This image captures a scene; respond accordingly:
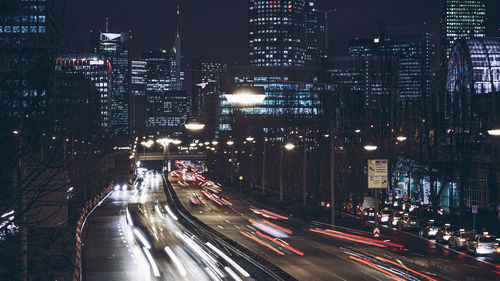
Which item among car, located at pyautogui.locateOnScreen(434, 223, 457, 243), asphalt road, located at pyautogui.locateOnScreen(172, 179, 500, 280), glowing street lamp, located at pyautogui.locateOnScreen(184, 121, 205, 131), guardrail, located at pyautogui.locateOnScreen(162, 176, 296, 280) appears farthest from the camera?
car, located at pyautogui.locateOnScreen(434, 223, 457, 243)

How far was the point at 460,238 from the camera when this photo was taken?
140ft

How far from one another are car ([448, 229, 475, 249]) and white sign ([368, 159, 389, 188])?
6.67 meters

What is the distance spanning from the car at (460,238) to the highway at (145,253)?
61.1 feet

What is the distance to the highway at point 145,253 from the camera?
98.3 feet

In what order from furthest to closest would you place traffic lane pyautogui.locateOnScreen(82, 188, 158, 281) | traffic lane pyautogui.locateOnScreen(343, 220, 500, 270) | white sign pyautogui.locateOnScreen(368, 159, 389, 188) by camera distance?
white sign pyautogui.locateOnScreen(368, 159, 389, 188) → traffic lane pyautogui.locateOnScreen(343, 220, 500, 270) → traffic lane pyautogui.locateOnScreen(82, 188, 158, 281)

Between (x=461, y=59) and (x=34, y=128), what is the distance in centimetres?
12399

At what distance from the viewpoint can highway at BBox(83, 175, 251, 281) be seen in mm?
29969

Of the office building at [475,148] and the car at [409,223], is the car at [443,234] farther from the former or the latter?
the office building at [475,148]

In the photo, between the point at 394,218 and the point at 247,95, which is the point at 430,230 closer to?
the point at 394,218

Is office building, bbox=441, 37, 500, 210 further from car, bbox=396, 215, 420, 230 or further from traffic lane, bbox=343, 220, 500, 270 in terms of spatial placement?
traffic lane, bbox=343, 220, 500, 270

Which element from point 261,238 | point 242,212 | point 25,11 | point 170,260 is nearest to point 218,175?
point 242,212

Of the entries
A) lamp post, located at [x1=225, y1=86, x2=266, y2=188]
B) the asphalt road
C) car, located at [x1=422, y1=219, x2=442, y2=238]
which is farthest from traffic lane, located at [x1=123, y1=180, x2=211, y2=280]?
car, located at [x1=422, y1=219, x2=442, y2=238]

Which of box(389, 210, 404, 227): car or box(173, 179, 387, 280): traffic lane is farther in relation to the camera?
box(389, 210, 404, 227): car

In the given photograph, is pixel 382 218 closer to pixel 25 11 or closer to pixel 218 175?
pixel 25 11
